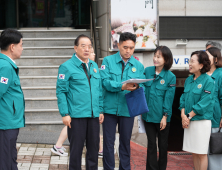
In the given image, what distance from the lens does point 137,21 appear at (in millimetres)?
6918

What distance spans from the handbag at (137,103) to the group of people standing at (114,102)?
0.31 ft

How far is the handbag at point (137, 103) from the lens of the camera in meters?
3.85

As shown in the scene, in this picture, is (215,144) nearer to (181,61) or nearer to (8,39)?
(8,39)

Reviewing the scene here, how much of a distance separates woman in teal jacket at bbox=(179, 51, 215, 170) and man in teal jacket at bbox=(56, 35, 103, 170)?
4.00 ft

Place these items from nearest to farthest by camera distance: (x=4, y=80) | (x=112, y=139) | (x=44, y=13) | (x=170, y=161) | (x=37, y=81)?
(x=4, y=80), (x=112, y=139), (x=170, y=161), (x=37, y=81), (x=44, y=13)

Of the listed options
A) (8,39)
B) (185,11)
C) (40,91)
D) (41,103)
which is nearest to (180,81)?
(185,11)

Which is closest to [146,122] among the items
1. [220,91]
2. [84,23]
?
[220,91]

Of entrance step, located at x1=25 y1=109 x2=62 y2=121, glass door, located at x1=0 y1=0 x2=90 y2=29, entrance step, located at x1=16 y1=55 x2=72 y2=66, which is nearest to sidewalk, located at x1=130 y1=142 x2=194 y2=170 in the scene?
entrance step, located at x1=25 y1=109 x2=62 y2=121

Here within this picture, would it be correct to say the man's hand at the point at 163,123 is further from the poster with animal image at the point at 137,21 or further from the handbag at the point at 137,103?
the poster with animal image at the point at 137,21

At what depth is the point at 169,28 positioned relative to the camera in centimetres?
760

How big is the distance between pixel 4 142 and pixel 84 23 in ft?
26.6

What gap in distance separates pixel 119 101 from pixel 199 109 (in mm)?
1024

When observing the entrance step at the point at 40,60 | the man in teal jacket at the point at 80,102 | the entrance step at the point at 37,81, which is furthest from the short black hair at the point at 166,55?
the entrance step at the point at 40,60

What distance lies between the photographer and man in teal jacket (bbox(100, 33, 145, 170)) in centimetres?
402
